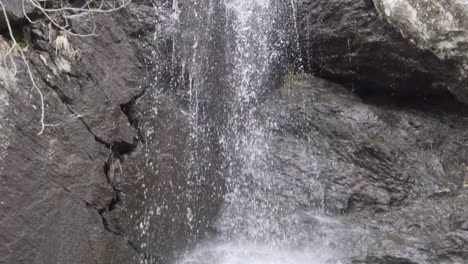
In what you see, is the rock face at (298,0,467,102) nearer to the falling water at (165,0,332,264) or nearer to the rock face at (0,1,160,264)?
the falling water at (165,0,332,264)

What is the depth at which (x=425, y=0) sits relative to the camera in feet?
16.1

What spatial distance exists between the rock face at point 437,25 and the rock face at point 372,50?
0.04 feet

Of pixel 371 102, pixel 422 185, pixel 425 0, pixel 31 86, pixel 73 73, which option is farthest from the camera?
pixel 371 102

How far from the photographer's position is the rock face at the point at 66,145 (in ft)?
11.3

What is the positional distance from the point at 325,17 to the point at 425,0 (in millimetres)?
1392

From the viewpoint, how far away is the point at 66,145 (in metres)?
3.88

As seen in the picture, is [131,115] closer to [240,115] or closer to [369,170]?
[240,115]

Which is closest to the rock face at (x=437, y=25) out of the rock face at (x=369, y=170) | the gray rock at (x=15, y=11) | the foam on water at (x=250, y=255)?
the rock face at (x=369, y=170)

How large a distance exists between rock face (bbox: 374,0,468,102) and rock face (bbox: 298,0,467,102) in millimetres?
11

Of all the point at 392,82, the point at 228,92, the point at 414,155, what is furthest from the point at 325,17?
the point at 414,155

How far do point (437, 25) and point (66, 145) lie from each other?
3994mm

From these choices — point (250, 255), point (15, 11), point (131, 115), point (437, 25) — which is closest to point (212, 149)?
point (131, 115)

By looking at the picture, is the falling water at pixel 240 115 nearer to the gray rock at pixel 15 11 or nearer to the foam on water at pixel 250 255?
the foam on water at pixel 250 255

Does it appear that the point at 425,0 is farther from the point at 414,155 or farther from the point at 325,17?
the point at 414,155
